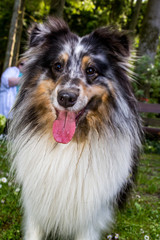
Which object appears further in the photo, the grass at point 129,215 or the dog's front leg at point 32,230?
the grass at point 129,215

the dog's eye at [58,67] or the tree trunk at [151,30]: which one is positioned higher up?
the tree trunk at [151,30]

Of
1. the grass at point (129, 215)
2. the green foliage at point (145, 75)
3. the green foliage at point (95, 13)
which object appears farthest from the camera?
the green foliage at point (95, 13)

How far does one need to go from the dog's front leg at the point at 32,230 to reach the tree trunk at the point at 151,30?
6.63 metres

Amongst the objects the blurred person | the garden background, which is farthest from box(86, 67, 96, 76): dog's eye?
the blurred person

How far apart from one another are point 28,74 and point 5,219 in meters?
1.54

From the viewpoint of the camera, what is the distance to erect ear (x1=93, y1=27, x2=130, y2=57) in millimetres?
2529

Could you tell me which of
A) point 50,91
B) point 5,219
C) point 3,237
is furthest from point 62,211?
point 50,91

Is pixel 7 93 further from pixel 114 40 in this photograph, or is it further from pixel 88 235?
pixel 88 235

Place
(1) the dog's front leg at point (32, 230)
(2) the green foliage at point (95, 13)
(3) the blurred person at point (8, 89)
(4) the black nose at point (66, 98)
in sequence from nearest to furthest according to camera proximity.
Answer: (4) the black nose at point (66, 98) < (1) the dog's front leg at point (32, 230) < (3) the blurred person at point (8, 89) < (2) the green foliage at point (95, 13)

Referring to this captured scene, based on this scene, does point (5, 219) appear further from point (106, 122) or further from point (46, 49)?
point (46, 49)

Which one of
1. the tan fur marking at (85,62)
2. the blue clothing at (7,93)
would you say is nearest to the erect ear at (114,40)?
the tan fur marking at (85,62)

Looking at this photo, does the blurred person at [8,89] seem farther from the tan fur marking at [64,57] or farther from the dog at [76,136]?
the tan fur marking at [64,57]

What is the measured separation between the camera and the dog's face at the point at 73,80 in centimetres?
225

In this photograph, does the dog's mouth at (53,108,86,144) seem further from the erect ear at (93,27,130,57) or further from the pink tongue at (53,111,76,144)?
the erect ear at (93,27,130,57)
